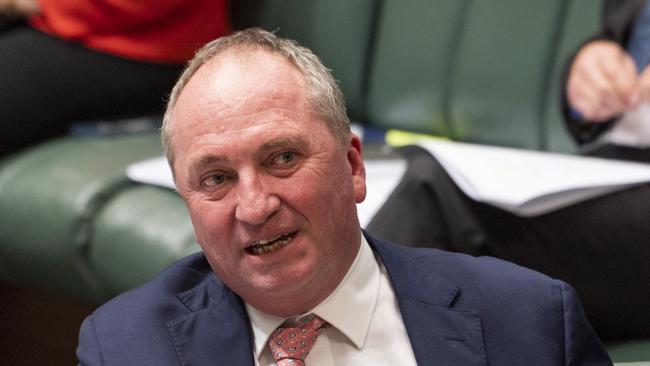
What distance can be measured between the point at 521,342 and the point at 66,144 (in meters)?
1.67

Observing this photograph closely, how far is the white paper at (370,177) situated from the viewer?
6.48 ft

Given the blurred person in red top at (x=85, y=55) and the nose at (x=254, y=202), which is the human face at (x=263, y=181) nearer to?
the nose at (x=254, y=202)

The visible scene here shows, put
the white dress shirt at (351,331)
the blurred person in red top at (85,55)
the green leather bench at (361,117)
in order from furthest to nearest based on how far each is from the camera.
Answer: the blurred person in red top at (85,55)
the green leather bench at (361,117)
the white dress shirt at (351,331)

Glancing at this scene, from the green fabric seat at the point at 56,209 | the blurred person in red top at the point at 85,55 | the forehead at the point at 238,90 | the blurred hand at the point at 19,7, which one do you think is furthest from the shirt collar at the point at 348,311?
the blurred hand at the point at 19,7

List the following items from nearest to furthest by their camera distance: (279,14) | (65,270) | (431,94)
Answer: (65,270) → (431,94) → (279,14)

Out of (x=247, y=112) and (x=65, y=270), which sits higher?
(x=247, y=112)

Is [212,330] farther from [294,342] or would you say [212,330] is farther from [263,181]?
[263,181]

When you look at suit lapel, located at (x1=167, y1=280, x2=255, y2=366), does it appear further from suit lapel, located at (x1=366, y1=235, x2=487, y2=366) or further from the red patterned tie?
suit lapel, located at (x1=366, y1=235, x2=487, y2=366)

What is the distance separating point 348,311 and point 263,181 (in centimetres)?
21

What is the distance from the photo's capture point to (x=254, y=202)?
3.95 ft

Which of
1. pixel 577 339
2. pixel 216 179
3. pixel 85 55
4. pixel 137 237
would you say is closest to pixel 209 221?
pixel 216 179

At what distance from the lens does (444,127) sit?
8.73ft

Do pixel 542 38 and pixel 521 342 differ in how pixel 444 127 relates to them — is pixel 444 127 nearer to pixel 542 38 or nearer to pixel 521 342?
pixel 542 38

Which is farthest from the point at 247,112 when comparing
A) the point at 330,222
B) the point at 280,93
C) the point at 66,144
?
the point at 66,144
